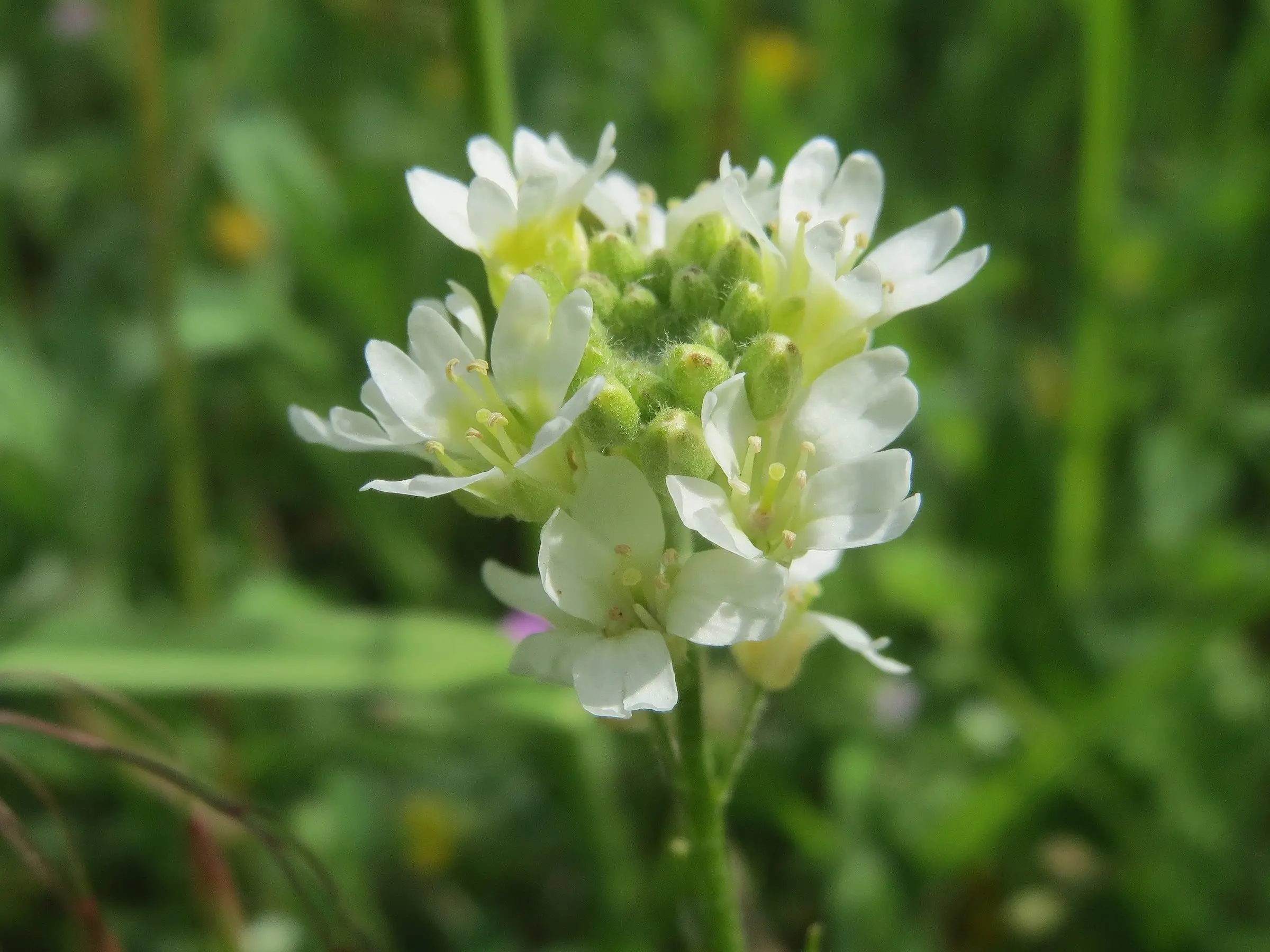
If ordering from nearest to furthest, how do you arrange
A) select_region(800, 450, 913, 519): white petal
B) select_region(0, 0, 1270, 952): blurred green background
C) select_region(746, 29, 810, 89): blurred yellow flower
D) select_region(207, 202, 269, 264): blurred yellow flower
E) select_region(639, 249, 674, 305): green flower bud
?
select_region(800, 450, 913, 519): white petal < select_region(639, 249, 674, 305): green flower bud < select_region(0, 0, 1270, 952): blurred green background < select_region(207, 202, 269, 264): blurred yellow flower < select_region(746, 29, 810, 89): blurred yellow flower

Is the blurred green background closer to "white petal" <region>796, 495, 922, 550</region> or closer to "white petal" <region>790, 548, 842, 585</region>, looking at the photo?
"white petal" <region>790, 548, 842, 585</region>

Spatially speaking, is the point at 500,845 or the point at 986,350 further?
the point at 986,350

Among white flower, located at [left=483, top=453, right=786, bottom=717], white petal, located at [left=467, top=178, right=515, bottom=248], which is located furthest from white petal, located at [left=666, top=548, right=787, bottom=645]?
white petal, located at [left=467, top=178, right=515, bottom=248]

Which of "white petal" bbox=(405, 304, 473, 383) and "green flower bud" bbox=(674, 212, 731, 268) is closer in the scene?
"white petal" bbox=(405, 304, 473, 383)

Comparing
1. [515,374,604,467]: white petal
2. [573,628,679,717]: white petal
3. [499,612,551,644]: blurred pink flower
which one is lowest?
[499,612,551,644]: blurred pink flower

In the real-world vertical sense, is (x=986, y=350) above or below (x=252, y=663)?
above

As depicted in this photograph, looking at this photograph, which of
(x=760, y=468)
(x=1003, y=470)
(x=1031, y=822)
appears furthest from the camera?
(x=1003, y=470)

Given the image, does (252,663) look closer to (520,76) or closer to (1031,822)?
(1031,822)

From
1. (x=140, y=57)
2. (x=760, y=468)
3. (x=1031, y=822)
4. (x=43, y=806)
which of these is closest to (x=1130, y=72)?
(x=1031, y=822)

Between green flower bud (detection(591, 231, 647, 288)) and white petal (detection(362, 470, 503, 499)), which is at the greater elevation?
green flower bud (detection(591, 231, 647, 288))
